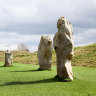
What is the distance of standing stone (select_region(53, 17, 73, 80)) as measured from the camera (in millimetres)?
13086

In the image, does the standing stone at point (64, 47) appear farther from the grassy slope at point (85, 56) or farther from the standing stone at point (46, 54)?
the grassy slope at point (85, 56)

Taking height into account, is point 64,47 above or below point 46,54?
above

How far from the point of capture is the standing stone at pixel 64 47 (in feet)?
42.9

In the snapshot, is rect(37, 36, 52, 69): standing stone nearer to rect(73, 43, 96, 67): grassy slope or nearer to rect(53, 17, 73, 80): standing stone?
rect(53, 17, 73, 80): standing stone

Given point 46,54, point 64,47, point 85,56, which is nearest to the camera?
point 64,47

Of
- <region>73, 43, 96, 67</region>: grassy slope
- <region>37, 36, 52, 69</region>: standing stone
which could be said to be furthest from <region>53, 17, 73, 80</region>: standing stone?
<region>73, 43, 96, 67</region>: grassy slope

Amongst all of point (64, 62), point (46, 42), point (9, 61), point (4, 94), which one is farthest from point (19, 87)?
point (9, 61)

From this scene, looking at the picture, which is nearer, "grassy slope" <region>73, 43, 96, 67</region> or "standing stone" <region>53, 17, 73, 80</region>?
"standing stone" <region>53, 17, 73, 80</region>

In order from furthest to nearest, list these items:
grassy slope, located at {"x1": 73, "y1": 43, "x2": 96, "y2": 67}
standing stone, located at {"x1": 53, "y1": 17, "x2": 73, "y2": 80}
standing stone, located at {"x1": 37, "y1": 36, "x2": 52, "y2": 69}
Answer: grassy slope, located at {"x1": 73, "y1": 43, "x2": 96, "y2": 67}
standing stone, located at {"x1": 37, "y1": 36, "x2": 52, "y2": 69}
standing stone, located at {"x1": 53, "y1": 17, "x2": 73, "y2": 80}

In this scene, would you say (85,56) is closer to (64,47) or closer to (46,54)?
Result: (46,54)

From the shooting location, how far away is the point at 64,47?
13.2 m

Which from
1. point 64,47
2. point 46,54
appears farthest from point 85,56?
point 64,47

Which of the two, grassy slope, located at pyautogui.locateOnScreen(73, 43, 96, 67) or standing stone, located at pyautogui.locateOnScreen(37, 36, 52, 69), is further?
grassy slope, located at pyautogui.locateOnScreen(73, 43, 96, 67)

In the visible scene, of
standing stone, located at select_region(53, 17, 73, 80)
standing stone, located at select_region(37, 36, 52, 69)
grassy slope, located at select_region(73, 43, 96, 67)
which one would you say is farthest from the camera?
grassy slope, located at select_region(73, 43, 96, 67)
